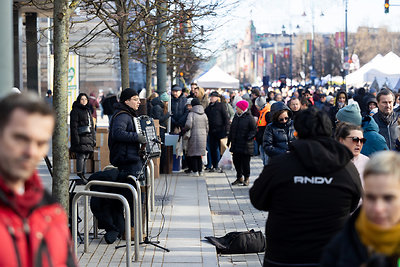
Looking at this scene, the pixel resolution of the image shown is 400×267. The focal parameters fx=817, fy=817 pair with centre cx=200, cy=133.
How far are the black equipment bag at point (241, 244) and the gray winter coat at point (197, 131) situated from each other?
8246mm

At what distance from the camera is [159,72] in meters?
22.1

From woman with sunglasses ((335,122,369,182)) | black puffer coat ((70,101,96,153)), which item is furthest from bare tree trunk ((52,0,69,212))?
black puffer coat ((70,101,96,153))

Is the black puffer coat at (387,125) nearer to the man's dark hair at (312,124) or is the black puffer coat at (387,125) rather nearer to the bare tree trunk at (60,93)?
the bare tree trunk at (60,93)

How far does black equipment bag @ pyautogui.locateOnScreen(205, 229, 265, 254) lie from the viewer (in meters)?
9.45

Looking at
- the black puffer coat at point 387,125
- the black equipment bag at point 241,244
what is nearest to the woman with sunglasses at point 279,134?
the black puffer coat at point 387,125

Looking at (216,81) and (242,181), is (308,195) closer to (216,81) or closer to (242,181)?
(242,181)

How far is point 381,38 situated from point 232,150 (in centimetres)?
10419

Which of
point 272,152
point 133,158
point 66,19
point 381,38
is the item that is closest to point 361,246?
point 66,19

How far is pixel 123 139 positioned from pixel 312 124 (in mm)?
5362

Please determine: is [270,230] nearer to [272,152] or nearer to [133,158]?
[133,158]

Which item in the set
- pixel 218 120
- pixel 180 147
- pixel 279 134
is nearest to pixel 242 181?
pixel 180 147

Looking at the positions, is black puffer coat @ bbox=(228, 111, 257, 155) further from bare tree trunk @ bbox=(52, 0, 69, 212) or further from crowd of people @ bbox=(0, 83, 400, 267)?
bare tree trunk @ bbox=(52, 0, 69, 212)

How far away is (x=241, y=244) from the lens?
9.43 m

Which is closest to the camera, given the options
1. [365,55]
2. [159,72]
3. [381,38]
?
[159,72]
